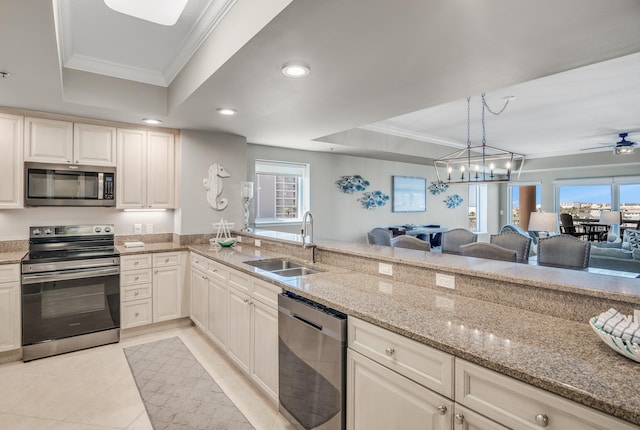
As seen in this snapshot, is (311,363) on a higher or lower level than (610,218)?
lower

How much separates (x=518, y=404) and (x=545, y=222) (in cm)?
405

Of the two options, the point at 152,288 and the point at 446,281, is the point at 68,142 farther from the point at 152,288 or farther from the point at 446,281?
the point at 446,281

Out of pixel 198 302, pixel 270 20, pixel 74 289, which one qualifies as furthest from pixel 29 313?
pixel 270 20

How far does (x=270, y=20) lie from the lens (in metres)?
1.65

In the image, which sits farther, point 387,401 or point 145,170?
point 145,170

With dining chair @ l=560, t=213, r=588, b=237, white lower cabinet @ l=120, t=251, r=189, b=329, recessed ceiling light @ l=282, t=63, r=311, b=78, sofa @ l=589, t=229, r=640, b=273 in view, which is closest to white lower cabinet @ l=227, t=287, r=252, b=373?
white lower cabinet @ l=120, t=251, r=189, b=329

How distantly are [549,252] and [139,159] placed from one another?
4.35 m

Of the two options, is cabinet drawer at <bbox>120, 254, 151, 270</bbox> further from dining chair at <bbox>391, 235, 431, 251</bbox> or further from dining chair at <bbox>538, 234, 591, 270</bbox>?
dining chair at <bbox>538, 234, 591, 270</bbox>

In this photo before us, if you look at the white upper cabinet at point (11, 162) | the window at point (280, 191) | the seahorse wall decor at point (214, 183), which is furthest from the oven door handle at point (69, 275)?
the window at point (280, 191)

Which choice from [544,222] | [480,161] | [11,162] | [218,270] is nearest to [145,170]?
[11,162]

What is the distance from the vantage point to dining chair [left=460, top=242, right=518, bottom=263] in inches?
109

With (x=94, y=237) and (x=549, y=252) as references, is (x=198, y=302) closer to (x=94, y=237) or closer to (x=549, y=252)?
(x=94, y=237)

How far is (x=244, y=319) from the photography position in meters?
2.58

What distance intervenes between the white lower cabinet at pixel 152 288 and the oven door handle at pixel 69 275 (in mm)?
126
